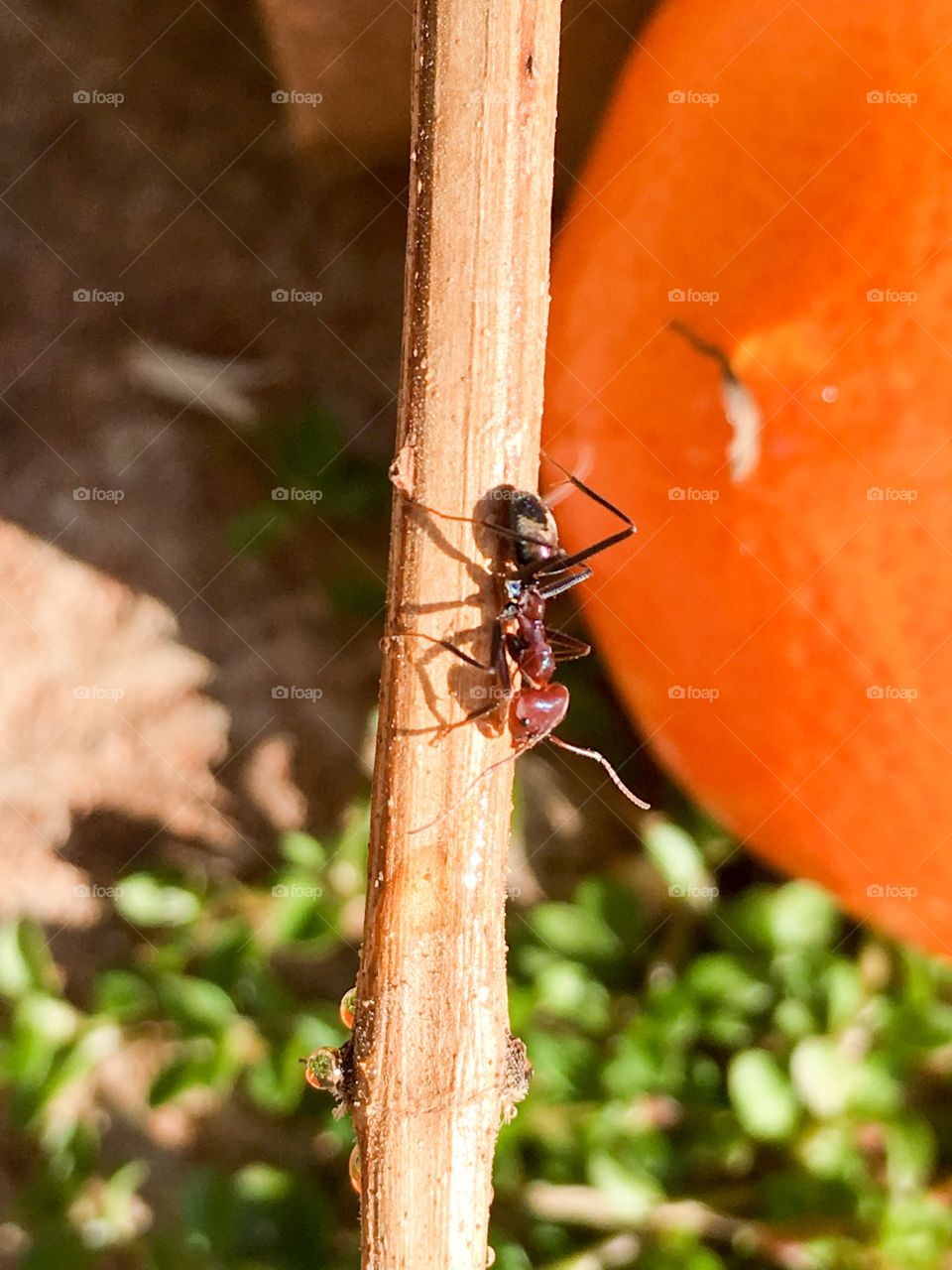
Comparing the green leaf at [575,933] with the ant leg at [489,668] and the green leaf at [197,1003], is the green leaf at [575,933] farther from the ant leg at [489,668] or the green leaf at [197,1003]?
the ant leg at [489,668]

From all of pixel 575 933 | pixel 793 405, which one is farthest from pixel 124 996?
pixel 793 405

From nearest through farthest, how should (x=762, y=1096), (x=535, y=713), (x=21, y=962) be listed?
(x=535, y=713) < (x=762, y=1096) < (x=21, y=962)

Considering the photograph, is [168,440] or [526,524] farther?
[168,440]

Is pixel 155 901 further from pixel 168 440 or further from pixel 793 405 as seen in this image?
pixel 793 405

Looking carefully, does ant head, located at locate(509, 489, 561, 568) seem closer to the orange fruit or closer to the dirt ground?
the orange fruit

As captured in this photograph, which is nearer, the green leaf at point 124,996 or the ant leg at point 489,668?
the ant leg at point 489,668

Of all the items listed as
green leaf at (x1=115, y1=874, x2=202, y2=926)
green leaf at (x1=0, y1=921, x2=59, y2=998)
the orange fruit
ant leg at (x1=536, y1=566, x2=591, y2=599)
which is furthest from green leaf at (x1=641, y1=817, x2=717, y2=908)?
green leaf at (x1=0, y1=921, x2=59, y2=998)

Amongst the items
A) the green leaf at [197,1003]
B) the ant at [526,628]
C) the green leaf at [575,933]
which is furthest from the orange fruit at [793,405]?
the green leaf at [197,1003]
